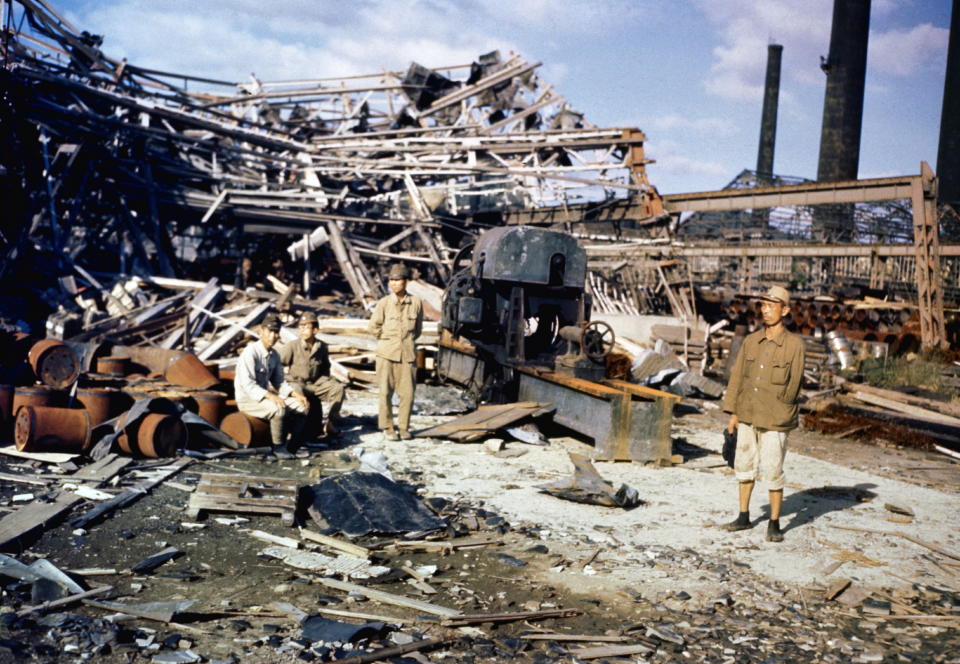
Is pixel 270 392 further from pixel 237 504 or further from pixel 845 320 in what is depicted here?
pixel 845 320

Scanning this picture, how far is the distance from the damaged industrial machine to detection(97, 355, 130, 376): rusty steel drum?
4.31 m

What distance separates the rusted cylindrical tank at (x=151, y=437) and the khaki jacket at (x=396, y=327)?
2562mm

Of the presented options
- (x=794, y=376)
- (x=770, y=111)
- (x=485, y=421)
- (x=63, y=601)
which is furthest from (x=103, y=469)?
(x=770, y=111)

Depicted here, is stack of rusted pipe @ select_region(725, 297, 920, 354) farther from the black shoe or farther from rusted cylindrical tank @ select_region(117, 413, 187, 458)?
rusted cylindrical tank @ select_region(117, 413, 187, 458)

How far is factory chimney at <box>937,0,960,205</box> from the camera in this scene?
31375 mm

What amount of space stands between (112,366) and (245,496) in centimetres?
417

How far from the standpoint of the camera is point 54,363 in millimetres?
8719

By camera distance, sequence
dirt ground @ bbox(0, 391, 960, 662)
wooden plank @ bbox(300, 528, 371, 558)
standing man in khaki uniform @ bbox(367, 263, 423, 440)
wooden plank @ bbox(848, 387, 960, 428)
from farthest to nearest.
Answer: wooden plank @ bbox(848, 387, 960, 428), standing man in khaki uniform @ bbox(367, 263, 423, 440), wooden plank @ bbox(300, 528, 371, 558), dirt ground @ bbox(0, 391, 960, 662)

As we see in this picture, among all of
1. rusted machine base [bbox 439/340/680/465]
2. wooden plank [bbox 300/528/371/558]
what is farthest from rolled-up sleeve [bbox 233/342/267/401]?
rusted machine base [bbox 439/340/680/465]

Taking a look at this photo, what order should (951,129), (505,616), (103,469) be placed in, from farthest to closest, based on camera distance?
(951,129) < (103,469) < (505,616)

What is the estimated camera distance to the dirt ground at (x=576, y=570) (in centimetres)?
404

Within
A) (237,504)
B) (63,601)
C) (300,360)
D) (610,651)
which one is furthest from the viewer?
(300,360)

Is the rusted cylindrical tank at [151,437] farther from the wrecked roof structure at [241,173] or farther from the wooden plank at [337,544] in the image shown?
the wrecked roof structure at [241,173]

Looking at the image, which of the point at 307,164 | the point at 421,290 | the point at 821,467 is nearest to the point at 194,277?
the point at 307,164
